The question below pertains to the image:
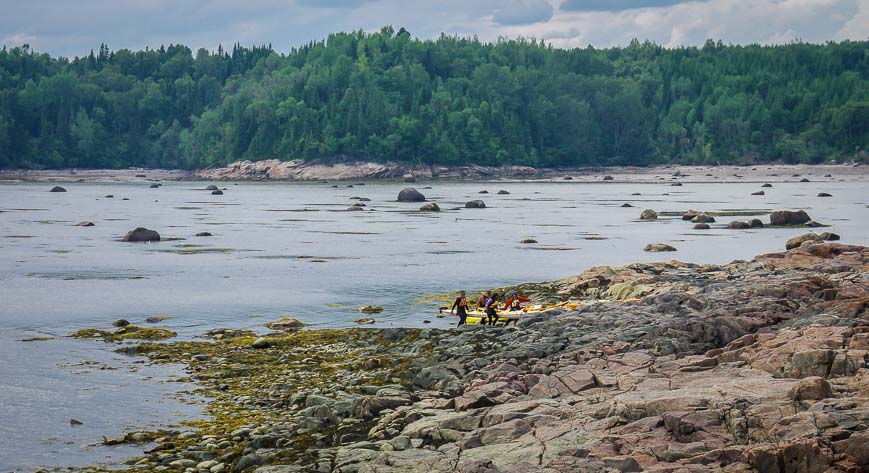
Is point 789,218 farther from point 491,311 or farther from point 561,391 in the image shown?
point 561,391

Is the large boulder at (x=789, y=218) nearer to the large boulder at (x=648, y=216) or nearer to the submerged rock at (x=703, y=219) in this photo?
the submerged rock at (x=703, y=219)

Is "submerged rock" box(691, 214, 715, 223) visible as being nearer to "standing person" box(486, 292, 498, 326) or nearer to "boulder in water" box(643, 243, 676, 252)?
"boulder in water" box(643, 243, 676, 252)

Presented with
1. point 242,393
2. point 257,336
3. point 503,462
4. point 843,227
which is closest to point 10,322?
point 257,336

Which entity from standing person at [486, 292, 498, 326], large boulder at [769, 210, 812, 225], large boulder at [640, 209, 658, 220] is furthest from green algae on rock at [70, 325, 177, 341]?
large boulder at [640, 209, 658, 220]

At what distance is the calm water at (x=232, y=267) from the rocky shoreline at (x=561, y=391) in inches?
90.8

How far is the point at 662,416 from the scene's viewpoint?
769 inches

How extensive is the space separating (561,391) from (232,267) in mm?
39063

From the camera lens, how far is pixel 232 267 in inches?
2347

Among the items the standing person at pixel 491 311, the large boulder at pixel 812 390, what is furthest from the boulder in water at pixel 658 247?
the large boulder at pixel 812 390

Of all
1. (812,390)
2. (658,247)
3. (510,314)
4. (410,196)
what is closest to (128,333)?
(510,314)

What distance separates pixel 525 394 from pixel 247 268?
3759cm

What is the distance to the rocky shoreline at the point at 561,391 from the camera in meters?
18.6

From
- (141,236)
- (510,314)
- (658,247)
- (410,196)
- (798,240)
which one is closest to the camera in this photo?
(510,314)

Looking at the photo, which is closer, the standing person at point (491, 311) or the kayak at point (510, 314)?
the standing person at point (491, 311)
